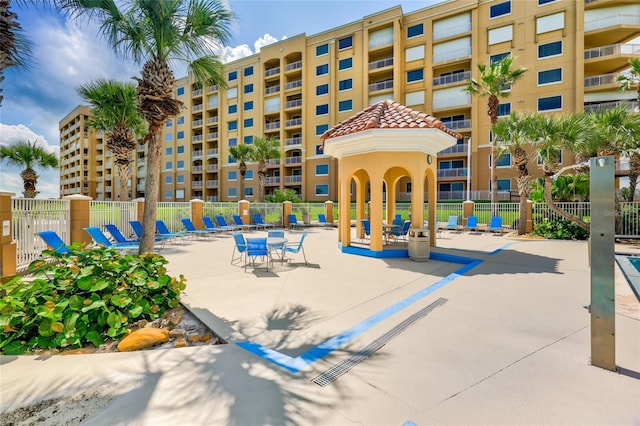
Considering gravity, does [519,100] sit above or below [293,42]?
below

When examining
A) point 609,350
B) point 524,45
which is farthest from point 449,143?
point 524,45

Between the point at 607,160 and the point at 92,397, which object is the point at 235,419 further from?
the point at 607,160

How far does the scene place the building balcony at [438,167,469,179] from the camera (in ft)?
98.6

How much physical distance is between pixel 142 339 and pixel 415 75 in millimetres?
35801

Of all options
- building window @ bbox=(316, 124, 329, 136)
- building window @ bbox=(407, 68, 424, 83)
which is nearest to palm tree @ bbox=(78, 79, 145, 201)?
building window @ bbox=(316, 124, 329, 136)

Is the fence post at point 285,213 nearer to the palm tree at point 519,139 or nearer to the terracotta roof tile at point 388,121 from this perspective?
the terracotta roof tile at point 388,121

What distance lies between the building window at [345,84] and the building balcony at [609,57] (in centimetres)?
2225

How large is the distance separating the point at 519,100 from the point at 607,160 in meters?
31.1

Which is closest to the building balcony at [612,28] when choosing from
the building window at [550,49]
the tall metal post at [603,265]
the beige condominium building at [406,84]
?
the beige condominium building at [406,84]

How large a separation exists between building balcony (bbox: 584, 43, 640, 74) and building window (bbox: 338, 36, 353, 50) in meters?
23.1

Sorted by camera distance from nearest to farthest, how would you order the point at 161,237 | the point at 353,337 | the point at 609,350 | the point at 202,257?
the point at 609,350
the point at 353,337
the point at 202,257
the point at 161,237

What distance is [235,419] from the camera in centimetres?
230

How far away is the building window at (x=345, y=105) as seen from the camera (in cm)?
3542

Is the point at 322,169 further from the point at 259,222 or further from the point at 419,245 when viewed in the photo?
the point at 419,245
